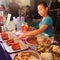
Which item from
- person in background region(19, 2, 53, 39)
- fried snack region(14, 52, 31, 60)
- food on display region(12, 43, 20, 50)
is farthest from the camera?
person in background region(19, 2, 53, 39)

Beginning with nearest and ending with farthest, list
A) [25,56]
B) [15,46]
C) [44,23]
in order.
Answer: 1. [25,56]
2. [15,46]
3. [44,23]

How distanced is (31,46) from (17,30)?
25 cm

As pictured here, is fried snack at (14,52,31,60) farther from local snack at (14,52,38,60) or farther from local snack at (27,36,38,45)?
local snack at (27,36,38,45)

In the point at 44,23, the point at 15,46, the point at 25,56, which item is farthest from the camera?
the point at 44,23

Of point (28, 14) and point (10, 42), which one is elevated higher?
point (28, 14)

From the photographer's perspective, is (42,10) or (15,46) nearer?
(15,46)

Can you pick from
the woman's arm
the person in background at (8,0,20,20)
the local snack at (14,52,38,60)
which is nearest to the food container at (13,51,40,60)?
the local snack at (14,52,38,60)

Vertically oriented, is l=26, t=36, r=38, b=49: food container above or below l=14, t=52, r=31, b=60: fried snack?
below

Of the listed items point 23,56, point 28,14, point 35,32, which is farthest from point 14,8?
point 23,56

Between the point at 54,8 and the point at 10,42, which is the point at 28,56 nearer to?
the point at 10,42

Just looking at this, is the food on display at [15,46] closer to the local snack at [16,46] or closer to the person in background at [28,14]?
the local snack at [16,46]

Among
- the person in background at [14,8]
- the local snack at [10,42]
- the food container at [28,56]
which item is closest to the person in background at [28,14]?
the person in background at [14,8]

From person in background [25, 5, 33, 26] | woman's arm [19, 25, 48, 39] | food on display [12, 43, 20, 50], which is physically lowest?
food on display [12, 43, 20, 50]

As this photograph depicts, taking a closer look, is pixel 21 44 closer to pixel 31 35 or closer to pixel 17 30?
pixel 31 35
